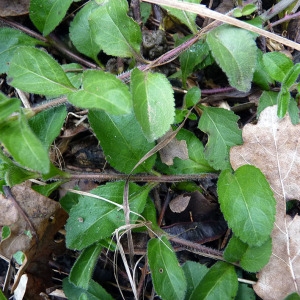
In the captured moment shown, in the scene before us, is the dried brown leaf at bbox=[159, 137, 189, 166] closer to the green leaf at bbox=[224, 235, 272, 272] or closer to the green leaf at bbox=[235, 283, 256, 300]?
the green leaf at bbox=[224, 235, 272, 272]

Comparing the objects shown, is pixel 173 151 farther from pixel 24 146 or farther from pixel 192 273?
pixel 24 146

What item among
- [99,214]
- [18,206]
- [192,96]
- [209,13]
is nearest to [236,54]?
[209,13]

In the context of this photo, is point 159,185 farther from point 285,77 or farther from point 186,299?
point 285,77

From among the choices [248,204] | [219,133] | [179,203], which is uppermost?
[219,133]

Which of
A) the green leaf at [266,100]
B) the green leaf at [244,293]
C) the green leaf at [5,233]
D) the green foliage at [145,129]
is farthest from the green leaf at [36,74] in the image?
the green leaf at [244,293]

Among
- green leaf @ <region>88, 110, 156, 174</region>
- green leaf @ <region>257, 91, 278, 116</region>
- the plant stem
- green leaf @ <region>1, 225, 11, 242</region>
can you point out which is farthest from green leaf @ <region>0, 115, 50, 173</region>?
green leaf @ <region>257, 91, 278, 116</region>

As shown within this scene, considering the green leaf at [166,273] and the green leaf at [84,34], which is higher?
the green leaf at [84,34]

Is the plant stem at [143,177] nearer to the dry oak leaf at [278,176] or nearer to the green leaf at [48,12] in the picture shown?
the dry oak leaf at [278,176]
